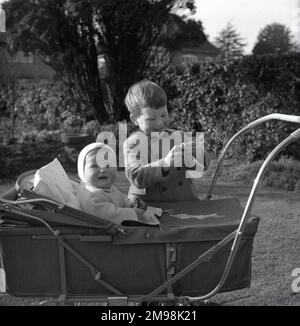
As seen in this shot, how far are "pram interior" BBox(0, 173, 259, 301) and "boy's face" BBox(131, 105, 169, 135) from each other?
62 centimetres

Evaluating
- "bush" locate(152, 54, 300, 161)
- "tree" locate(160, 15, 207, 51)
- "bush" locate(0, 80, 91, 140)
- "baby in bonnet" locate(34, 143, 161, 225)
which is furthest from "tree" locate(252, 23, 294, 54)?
"baby in bonnet" locate(34, 143, 161, 225)

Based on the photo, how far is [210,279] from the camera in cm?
224

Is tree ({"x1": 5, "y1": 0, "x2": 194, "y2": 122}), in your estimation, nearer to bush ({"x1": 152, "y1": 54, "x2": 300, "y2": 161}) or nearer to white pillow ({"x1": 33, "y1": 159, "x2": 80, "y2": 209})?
bush ({"x1": 152, "y1": 54, "x2": 300, "y2": 161})

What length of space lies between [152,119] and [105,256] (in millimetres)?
752

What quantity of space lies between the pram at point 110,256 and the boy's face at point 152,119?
59 cm

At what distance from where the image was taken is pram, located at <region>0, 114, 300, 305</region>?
216cm

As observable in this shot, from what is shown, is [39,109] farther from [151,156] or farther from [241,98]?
[151,156]

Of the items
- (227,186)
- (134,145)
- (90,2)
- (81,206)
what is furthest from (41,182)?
(90,2)

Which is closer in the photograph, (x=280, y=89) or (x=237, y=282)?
(x=237, y=282)

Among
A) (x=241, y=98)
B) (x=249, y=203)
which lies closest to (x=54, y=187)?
(x=249, y=203)

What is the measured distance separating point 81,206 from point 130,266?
0.39m

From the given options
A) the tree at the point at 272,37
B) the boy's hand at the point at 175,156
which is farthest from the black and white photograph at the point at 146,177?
the tree at the point at 272,37

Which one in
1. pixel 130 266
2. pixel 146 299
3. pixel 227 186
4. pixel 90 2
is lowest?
pixel 227 186
